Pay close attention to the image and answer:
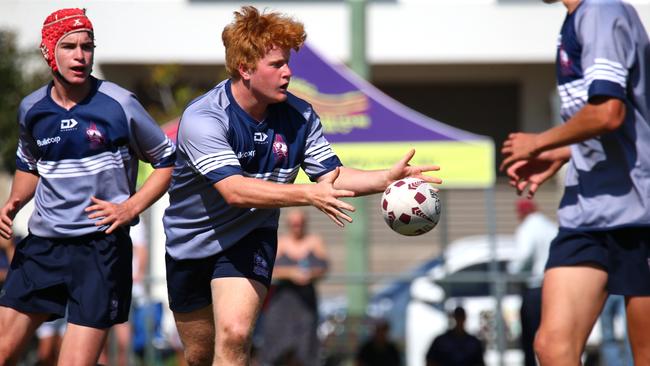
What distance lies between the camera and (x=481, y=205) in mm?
18125

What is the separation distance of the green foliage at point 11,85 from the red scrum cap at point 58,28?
10.2 meters

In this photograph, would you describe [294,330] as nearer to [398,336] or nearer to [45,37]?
[398,336]

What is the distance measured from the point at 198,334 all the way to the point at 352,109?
17.1 feet

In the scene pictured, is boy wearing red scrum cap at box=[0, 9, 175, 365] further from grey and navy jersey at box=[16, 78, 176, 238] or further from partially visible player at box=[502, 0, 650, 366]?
partially visible player at box=[502, 0, 650, 366]

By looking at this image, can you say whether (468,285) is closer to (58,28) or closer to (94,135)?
(94,135)

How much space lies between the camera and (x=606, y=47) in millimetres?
5520

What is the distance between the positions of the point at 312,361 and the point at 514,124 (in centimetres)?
1359

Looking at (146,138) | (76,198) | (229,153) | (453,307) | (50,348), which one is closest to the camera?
(229,153)

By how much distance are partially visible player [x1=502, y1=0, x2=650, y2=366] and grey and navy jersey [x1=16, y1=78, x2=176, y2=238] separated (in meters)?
1.98

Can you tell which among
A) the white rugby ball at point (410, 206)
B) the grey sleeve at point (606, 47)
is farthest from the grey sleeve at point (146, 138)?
the grey sleeve at point (606, 47)

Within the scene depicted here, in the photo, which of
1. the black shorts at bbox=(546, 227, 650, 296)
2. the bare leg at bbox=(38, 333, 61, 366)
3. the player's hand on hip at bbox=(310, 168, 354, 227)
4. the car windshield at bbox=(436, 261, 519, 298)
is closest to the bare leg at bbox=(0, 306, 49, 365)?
the player's hand on hip at bbox=(310, 168, 354, 227)

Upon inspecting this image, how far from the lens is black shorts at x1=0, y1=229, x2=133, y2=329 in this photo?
6051 millimetres

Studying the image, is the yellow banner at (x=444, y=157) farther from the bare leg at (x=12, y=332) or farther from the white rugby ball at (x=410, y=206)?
the bare leg at (x=12, y=332)

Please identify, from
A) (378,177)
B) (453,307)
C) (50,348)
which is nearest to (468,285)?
(453,307)
